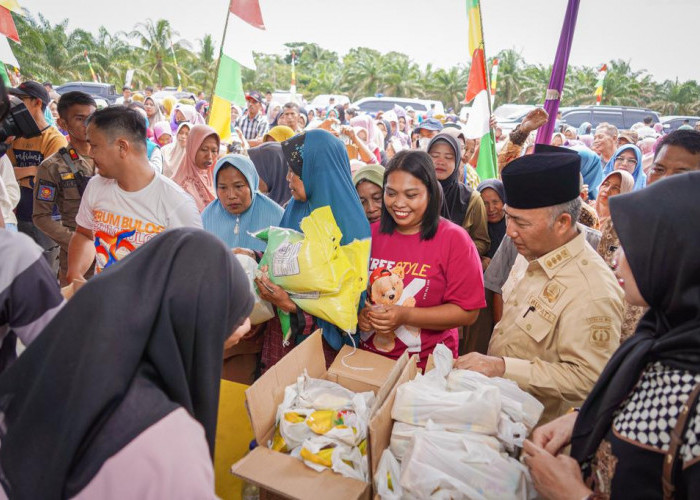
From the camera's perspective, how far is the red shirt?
2.20 metres

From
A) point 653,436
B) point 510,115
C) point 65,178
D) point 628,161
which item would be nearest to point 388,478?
point 653,436

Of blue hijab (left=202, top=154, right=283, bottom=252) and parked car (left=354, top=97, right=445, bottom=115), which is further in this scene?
parked car (left=354, top=97, right=445, bottom=115)

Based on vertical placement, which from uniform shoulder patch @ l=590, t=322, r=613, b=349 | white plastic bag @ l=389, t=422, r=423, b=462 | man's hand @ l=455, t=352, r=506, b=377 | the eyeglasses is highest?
the eyeglasses

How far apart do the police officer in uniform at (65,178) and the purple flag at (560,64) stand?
3650 millimetres

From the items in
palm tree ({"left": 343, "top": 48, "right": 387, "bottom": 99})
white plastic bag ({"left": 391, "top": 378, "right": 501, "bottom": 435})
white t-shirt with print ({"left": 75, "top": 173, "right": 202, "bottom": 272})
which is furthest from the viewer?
palm tree ({"left": 343, "top": 48, "right": 387, "bottom": 99})

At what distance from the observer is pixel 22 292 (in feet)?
3.71

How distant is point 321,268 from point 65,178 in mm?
2489

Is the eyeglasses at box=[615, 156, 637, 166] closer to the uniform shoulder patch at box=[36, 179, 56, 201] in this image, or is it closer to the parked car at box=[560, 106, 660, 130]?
the uniform shoulder patch at box=[36, 179, 56, 201]

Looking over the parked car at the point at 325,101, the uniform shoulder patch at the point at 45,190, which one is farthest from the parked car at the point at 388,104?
the uniform shoulder patch at the point at 45,190

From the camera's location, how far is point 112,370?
884 mm

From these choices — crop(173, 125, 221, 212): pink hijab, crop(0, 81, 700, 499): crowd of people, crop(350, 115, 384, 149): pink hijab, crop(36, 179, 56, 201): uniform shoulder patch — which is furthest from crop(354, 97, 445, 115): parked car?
crop(36, 179, 56, 201): uniform shoulder patch

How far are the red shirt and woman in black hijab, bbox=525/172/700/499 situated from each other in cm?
96

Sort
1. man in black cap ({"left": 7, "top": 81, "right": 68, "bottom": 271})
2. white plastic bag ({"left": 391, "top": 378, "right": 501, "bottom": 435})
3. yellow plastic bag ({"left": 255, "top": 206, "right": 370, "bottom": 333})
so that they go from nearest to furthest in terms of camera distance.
A: 1. white plastic bag ({"left": 391, "top": 378, "right": 501, "bottom": 435})
2. yellow plastic bag ({"left": 255, "top": 206, "right": 370, "bottom": 333})
3. man in black cap ({"left": 7, "top": 81, "right": 68, "bottom": 271})

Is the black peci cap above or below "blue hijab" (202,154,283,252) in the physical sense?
above
